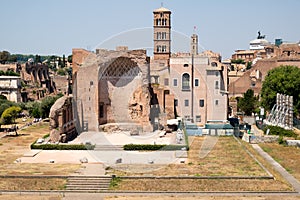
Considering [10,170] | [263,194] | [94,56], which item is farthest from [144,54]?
[263,194]

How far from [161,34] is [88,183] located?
1421 inches

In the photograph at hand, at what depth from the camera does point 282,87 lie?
157 feet

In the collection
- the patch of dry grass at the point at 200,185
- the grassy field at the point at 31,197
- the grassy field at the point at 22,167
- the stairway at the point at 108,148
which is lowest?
the grassy field at the point at 31,197

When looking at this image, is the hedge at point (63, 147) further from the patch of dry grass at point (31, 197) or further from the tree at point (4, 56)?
the tree at point (4, 56)

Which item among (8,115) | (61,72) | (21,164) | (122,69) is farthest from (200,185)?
(61,72)

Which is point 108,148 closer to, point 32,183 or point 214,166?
point 214,166

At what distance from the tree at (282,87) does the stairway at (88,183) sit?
94.7 feet

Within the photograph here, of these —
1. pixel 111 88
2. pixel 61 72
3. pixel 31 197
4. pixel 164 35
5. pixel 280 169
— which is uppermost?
pixel 164 35

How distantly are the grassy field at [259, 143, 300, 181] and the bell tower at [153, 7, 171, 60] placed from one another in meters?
23.8

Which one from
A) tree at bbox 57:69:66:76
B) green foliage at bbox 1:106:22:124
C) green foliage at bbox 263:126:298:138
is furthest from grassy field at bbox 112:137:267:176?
tree at bbox 57:69:66:76

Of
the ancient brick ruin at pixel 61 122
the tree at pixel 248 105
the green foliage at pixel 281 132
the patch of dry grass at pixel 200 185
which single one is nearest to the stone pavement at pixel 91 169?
the patch of dry grass at pixel 200 185

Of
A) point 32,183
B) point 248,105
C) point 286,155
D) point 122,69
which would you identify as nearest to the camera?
point 32,183

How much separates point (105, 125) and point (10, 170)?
1559 cm

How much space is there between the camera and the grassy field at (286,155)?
27.7 m
